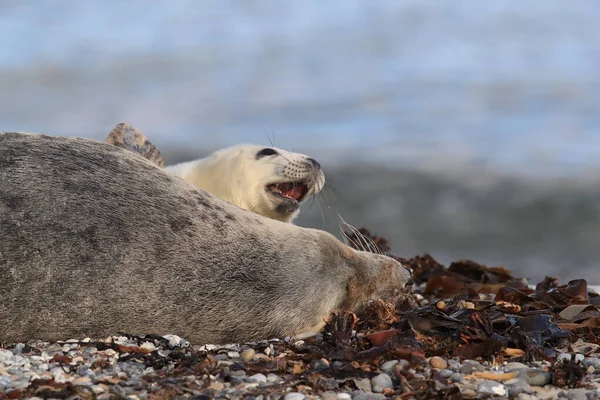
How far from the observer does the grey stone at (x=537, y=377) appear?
3973mm

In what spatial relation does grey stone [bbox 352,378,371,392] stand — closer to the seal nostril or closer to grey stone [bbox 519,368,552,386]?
grey stone [bbox 519,368,552,386]

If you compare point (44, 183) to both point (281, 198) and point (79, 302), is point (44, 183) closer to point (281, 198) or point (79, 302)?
point (79, 302)

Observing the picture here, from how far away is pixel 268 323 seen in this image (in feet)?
15.6

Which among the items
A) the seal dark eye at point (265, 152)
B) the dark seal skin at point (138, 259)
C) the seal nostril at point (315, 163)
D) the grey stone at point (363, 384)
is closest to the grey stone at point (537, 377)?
the grey stone at point (363, 384)

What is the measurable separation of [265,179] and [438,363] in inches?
140

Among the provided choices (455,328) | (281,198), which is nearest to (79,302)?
(455,328)

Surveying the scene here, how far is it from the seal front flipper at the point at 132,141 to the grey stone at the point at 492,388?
3.54 m

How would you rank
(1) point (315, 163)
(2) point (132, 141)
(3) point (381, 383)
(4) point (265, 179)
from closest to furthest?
1. (3) point (381, 383)
2. (2) point (132, 141)
3. (4) point (265, 179)
4. (1) point (315, 163)

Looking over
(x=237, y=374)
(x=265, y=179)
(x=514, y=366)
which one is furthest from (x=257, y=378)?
(x=265, y=179)

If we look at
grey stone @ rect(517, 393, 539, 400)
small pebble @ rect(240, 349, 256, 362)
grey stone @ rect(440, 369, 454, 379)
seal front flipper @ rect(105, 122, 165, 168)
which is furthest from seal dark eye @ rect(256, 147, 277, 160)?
grey stone @ rect(517, 393, 539, 400)

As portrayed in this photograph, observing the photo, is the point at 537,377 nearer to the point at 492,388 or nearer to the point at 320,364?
the point at 492,388

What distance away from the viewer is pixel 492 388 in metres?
3.77

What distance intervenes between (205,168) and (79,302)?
3.56 metres

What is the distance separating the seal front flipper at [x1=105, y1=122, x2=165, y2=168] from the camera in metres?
Result: 6.48
